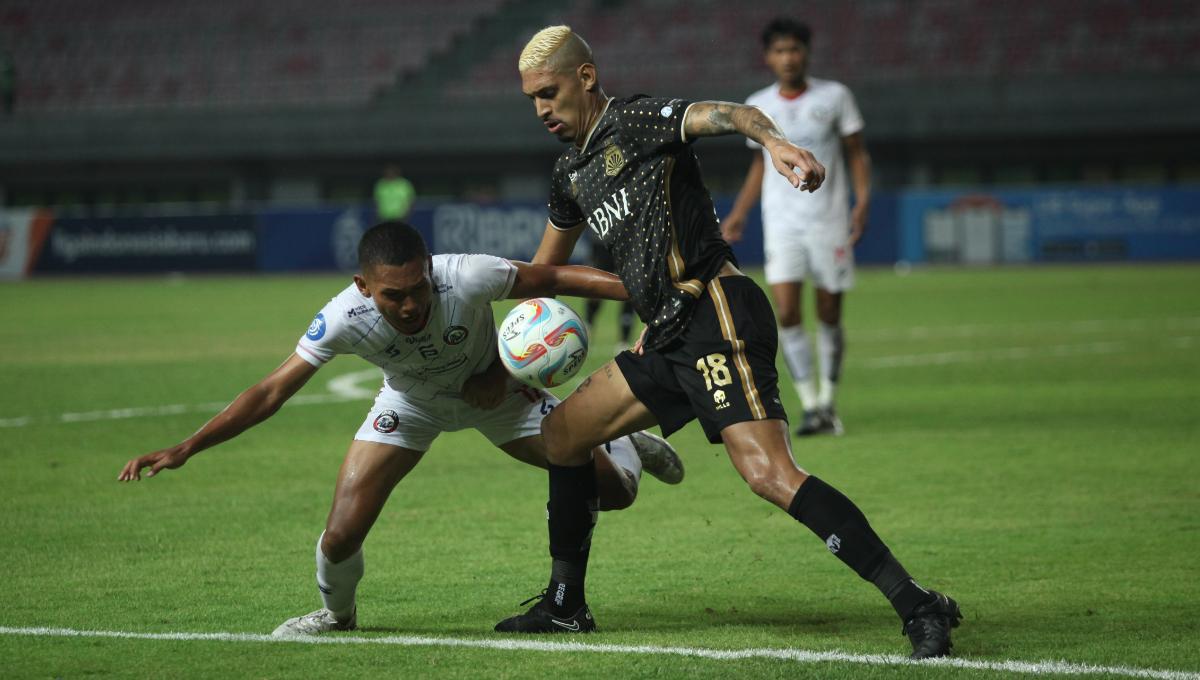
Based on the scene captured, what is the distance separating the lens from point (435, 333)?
541 centimetres

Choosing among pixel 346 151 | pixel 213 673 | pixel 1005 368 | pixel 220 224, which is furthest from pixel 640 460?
pixel 346 151

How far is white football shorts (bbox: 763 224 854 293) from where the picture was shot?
10555mm

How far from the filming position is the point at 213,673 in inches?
181

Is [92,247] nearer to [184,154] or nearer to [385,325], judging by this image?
[184,154]

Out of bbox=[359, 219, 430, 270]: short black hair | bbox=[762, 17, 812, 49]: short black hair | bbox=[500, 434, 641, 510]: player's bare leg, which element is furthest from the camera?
bbox=[762, 17, 812, 49]: short black hair

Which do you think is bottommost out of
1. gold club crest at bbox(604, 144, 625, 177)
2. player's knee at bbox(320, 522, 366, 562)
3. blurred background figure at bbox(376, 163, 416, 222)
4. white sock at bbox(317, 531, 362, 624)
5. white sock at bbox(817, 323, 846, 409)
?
blurred background figure at bbox(376, 163, 416, 222)

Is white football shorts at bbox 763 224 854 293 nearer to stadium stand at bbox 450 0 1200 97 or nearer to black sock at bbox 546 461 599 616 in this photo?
black sock at bbox 546 461 599 616

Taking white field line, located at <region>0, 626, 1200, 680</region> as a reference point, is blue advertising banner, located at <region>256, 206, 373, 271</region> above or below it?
below

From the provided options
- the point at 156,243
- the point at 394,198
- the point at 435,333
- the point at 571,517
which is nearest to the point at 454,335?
the point at 435,333

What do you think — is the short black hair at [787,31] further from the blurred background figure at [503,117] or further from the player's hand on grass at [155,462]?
the blurred background figure at [503,117]

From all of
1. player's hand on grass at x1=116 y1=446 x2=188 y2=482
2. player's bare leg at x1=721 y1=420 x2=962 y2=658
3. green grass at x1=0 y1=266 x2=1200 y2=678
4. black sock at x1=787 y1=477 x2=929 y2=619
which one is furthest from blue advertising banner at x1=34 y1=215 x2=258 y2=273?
black sock at x1=787 y1=477 x2=929 y2=619

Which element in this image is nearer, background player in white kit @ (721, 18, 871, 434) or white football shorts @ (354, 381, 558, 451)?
white football shorts @ (354, 381, 558, 451)

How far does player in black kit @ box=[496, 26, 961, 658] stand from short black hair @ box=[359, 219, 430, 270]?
0.59 m

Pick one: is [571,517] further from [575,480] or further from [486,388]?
[486,388]
